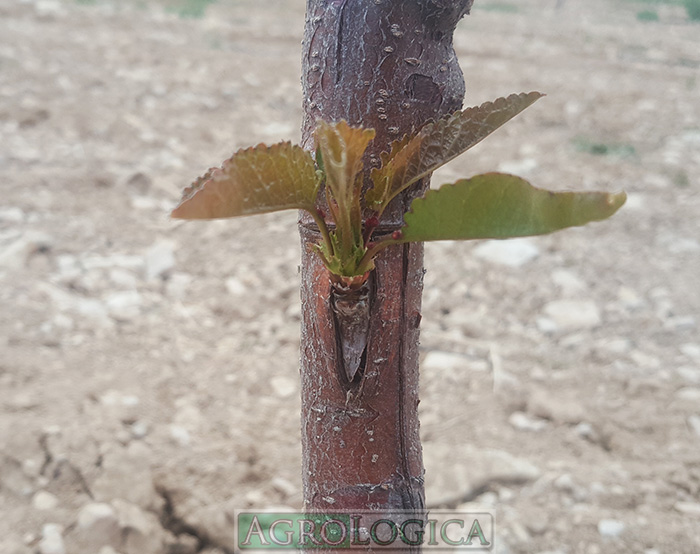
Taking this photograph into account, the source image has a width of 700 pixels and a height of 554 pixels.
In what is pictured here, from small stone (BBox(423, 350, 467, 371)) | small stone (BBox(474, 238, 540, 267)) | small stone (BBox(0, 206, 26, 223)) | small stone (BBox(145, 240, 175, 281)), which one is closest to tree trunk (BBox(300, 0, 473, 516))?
small stone (BBox(423, 350, 467, 371))

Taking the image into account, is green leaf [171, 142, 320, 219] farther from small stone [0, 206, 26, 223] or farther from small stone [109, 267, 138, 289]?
small stone [0, 206, 26, 223]

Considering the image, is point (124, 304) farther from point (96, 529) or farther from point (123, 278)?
point (96, 529)

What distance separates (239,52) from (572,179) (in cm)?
318

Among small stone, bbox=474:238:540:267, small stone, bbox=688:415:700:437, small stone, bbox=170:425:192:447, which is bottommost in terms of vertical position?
small stone, bbox=170:425:192:447

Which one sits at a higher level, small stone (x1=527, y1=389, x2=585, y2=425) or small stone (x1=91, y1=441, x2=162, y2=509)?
small stone (x1=527, y1=389, x2=585, y2=425)

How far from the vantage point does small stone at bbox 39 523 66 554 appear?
4.40 feet

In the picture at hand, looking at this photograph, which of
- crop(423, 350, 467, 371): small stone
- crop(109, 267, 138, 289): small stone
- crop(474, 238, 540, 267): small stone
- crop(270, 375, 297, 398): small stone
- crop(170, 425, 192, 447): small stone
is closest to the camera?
crop(170, 425, 192, 447): small stone

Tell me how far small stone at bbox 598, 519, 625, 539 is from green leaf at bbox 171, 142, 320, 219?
1.22 m

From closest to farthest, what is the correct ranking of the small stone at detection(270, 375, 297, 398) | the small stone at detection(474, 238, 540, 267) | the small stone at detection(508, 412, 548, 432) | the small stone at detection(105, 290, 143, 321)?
the small stone at detection(508, 412, 548, 432)
the small stone at detection(270, 375, 297, 398)
the small stone at detection(105, 290, 143, 321)
the small stone at detection(474, 238, 540, 267)

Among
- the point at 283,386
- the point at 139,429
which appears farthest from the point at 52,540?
the point at 283,386

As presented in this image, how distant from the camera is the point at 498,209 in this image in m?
0.48

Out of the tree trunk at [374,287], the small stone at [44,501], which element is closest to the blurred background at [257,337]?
the small stone at [44,501]

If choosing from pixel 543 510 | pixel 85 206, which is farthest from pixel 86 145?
pixel 543 510

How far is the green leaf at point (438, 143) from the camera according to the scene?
52 cm
